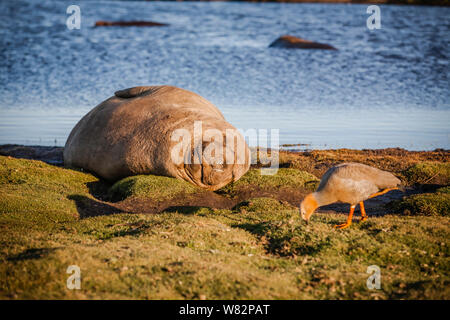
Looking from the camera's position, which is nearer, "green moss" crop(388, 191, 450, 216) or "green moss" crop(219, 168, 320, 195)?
"green moss" crop(388, 191, 450, 216)

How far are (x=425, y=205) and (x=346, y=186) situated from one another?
9.56 ft

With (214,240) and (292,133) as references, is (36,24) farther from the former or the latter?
(214,240)

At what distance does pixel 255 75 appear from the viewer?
25.8 meters

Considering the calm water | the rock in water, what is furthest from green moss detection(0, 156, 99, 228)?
the rock in water

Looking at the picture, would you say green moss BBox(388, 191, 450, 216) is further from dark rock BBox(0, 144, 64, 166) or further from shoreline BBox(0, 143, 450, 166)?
dark rock BBox(0, 144, 64, 166)

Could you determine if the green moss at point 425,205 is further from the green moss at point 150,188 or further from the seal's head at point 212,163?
the green moss at point 150,188

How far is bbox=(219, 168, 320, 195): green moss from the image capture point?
36.7 feet

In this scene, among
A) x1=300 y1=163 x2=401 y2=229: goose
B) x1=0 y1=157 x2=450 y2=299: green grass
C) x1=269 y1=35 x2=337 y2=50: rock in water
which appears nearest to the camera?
x1=0 y1=157 x2=450 y2=299: green grass

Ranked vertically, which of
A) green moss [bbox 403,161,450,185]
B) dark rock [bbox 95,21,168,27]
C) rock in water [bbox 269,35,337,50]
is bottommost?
green moss [bbox 403,161,450,185]

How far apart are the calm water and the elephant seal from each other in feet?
13.9

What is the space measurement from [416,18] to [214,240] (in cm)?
4874

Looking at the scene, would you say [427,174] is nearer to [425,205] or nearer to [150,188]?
[425,205]

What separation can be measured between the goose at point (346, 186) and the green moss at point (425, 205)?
2272 millimetres

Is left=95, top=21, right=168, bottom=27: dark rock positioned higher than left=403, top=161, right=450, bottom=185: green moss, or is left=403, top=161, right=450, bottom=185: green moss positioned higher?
left=95, top=21, right=168, bottom=27: dark rock
